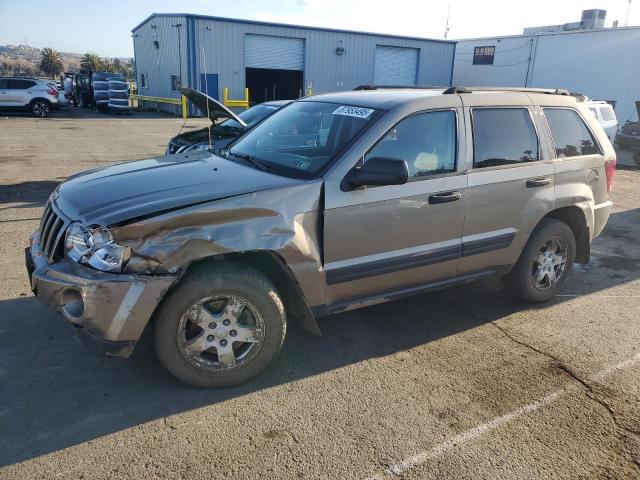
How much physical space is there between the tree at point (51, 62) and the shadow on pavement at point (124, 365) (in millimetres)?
84523

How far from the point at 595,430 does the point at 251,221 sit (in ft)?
7.79

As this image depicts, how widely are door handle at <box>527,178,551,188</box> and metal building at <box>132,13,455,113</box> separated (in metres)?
22.8

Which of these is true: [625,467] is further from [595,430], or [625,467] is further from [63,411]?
[63,411]

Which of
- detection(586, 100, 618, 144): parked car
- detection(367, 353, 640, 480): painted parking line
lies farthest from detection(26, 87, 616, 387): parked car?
detection(586, 100, 618, 144): parked car

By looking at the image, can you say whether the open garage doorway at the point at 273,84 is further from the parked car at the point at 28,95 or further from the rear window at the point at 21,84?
the rear window at the point at 21,84

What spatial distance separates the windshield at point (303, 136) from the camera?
3.61 metres

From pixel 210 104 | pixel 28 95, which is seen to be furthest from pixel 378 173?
pixel 28 95

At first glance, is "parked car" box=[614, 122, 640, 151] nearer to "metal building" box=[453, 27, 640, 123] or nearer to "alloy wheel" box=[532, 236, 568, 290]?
"metal building" box=[453, 27, 640, 123]

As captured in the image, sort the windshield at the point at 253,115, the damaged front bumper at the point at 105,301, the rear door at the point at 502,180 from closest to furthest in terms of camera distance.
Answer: the damaged front bumper at the point at 105,301 → the rear door at the point at 502,180 → the windshield at the point at 253,115

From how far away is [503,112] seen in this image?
13.8 feet

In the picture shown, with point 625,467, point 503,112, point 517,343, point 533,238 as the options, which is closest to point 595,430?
point 625,467

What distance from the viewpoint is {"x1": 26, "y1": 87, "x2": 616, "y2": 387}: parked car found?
2.94m

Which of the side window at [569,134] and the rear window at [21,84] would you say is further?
the rear window at [21,84]

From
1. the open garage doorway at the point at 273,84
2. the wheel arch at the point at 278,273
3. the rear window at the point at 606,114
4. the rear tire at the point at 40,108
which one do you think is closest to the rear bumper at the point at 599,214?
the wheel arch at the point at 278,273
